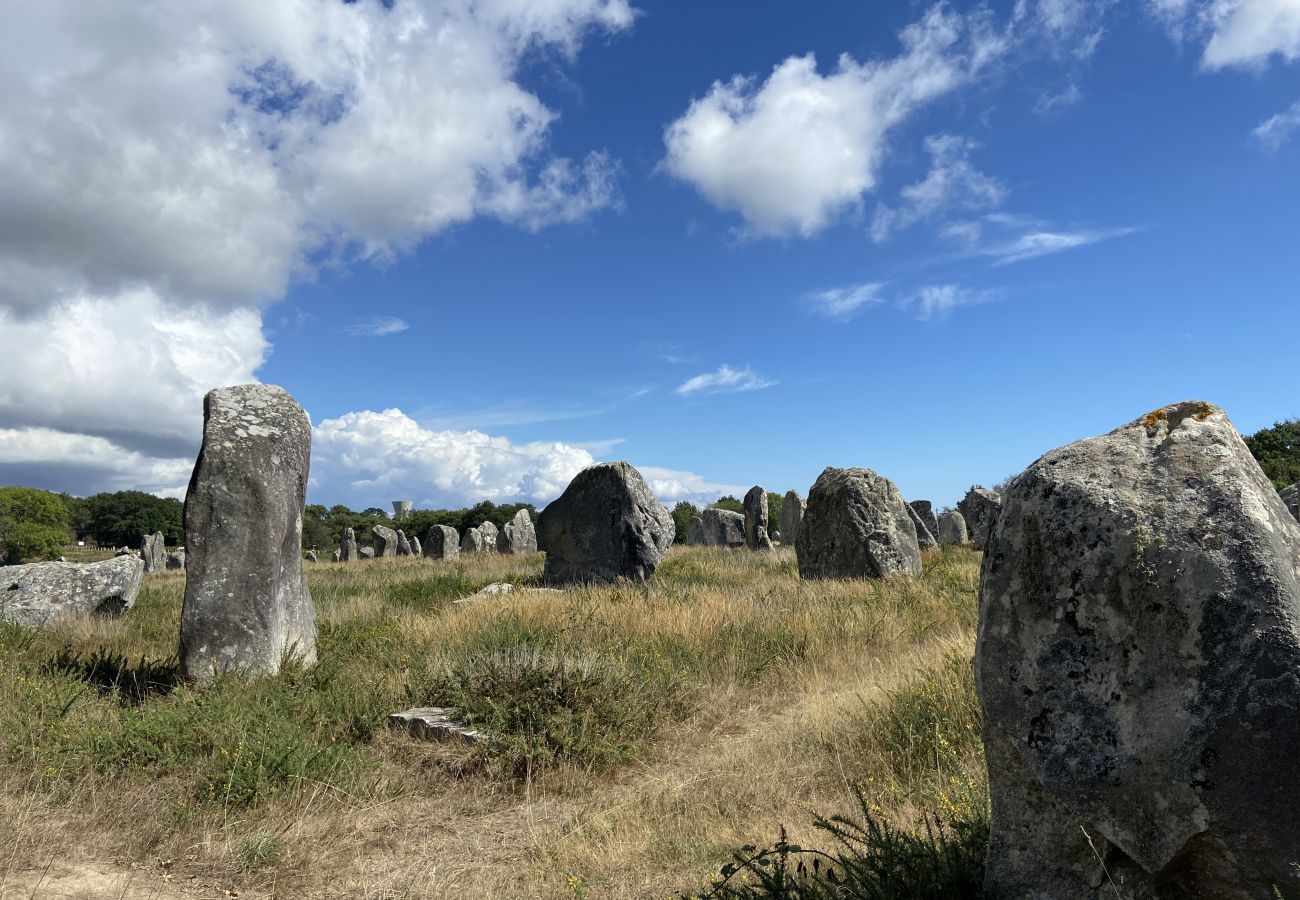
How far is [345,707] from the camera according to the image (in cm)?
637

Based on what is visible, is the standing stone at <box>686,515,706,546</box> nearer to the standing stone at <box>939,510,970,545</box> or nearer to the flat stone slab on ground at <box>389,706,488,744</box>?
the standing stone at <box>939,510,970,545</box>

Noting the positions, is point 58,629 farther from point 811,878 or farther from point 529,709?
point 811,878

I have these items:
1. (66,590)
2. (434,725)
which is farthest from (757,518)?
(434,725)

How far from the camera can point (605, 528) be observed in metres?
14.7

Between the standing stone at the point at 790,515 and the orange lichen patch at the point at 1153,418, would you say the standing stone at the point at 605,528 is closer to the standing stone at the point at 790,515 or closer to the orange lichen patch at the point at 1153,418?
the orange lichen patch at the point at 1153,418

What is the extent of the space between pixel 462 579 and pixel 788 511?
589 inches

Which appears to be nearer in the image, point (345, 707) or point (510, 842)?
point (510, 842)

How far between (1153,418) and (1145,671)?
929 millimetres

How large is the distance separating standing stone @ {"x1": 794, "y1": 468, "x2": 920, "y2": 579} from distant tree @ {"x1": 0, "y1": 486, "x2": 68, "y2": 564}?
49642 millimetres

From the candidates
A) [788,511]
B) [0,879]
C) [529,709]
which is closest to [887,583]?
[529,709]

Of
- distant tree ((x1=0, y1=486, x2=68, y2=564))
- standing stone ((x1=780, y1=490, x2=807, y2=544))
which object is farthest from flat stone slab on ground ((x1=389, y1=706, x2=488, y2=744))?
distant tree ((x1=0, y1=486, x2=68, y2=564))

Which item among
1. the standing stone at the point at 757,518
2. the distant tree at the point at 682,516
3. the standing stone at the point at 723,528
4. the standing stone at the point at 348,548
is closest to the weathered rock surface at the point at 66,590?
the standing stone at the point at 757,518

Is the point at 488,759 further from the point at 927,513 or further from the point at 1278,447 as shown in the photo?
the point at 1278,447

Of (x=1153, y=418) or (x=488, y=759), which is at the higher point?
(x=1153, y=418)
